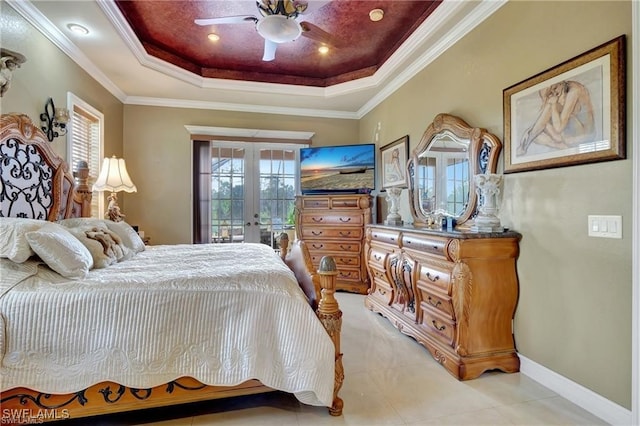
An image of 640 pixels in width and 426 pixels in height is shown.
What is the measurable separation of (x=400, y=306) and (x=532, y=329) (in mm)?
1104

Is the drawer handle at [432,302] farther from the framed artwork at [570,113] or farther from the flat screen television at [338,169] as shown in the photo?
the flat screen television at [338,169]

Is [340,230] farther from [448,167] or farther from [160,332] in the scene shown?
[160,332]

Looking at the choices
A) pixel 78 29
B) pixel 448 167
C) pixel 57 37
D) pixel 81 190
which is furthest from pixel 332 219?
pixel 57 37

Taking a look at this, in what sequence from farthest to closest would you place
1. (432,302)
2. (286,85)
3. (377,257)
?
(286,85)
(377,257)
(432,302)

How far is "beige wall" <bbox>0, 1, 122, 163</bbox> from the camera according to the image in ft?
7.74

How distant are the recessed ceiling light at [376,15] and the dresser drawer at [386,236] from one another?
206 cm

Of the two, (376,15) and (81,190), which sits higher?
(376,15)

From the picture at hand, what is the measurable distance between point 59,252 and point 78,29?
89.1 inches


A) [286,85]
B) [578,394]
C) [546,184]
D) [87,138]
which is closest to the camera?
[578,394]

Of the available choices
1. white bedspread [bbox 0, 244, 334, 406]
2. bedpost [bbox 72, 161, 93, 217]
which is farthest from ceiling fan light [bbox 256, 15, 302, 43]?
bedpost [bbox 72, 161, 93, 217]

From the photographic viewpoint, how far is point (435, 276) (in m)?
2.47

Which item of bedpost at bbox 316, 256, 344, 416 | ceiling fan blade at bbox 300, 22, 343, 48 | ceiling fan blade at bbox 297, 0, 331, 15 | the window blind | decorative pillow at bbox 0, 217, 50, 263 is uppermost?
ceiling fan blade at bbox 300, 22, 343, 48

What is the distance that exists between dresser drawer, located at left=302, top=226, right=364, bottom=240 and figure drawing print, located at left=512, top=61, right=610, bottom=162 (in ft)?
7.86

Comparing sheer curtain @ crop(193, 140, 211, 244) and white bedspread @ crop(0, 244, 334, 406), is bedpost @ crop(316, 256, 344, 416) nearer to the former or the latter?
white bedspread @ crop(0, 244, 334, 406)
